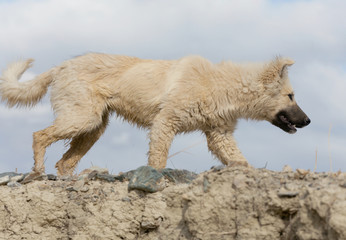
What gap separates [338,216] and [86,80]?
18.7 feet

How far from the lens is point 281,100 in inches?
334

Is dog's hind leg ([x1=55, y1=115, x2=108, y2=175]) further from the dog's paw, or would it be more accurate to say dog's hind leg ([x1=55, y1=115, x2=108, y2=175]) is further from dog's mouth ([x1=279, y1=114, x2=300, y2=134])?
dog's mouth ([x1=279, y1=114, x2=300, y2=134])

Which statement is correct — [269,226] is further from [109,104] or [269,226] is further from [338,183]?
[109,104]

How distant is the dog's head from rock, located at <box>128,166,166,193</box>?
3014 mm

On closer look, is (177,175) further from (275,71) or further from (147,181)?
(275,71)

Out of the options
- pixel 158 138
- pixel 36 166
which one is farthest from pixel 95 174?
pixel 36 166

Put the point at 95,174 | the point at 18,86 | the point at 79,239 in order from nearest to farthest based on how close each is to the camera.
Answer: the point at 79,239 → the point at 95,174 → the point at 18,86

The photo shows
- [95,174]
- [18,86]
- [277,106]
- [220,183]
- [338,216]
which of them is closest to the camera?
[338,216]

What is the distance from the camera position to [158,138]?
7.92 metres

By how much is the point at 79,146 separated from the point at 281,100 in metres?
3.84

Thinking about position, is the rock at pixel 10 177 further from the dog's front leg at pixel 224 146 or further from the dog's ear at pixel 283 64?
the dog's ear at pixel 283 64

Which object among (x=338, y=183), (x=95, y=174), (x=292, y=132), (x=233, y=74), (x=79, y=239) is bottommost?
(x=79, y=239)

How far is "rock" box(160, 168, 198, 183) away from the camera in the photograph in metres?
6.55

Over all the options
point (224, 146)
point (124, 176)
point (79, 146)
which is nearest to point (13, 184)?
point (124, 176)
